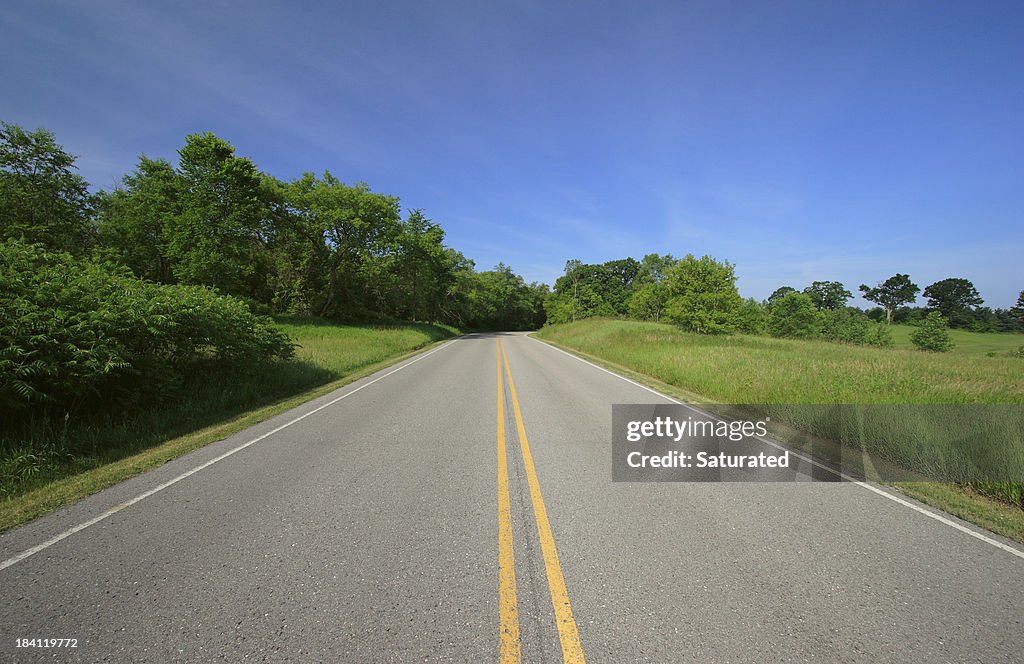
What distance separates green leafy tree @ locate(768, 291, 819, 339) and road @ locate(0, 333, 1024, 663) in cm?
6605

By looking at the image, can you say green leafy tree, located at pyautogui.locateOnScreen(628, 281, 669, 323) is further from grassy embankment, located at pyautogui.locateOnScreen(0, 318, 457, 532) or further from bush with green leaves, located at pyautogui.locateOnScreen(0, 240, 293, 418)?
bush with green leaves, located at pyautogui.locateOnScreen(0, 240, 293, 418)

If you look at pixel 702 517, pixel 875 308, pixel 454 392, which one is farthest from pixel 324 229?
pixel 875 308

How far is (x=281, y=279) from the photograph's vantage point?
118ft

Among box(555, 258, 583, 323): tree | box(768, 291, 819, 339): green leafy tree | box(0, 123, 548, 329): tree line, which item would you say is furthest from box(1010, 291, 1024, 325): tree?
box(0, 123, 548, 329): tree line

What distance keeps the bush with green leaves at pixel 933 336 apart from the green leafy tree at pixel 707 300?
1072 inches

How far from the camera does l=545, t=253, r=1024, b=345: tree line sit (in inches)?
1172

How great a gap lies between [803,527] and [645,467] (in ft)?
5.95

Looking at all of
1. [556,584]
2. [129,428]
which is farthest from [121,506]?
[556,584]

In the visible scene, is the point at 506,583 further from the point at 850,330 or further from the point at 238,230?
the point at 850,330

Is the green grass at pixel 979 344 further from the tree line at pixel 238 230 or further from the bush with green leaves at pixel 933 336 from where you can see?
the tree line at pixel 238 230

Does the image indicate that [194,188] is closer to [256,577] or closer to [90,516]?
[90,516]

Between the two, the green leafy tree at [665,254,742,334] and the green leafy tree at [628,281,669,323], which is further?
the green leafy tree at [628,281,669,323]

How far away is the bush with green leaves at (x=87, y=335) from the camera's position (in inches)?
201

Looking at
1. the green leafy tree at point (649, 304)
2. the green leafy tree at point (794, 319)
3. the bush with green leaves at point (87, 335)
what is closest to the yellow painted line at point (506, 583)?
the bush with green leaves at point (87, 335)
